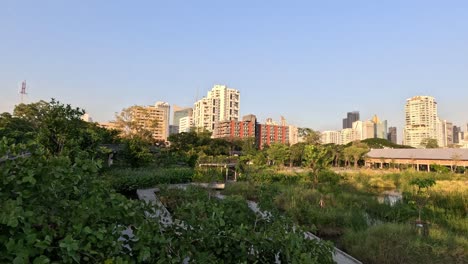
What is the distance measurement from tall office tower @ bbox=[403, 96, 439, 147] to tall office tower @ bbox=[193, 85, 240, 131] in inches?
2182

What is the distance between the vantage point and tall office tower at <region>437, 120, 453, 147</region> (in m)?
94.3

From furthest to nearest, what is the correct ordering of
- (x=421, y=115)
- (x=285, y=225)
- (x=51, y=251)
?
(x=421, y=115) → (x=285, y=225) → (x=51, y=251)

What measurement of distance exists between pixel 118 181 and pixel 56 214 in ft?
34.9

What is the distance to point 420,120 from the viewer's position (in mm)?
88375

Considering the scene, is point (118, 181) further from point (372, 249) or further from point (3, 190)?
point (3, 190)

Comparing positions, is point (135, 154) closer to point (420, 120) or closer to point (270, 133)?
point (270, 133)

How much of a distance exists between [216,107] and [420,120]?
208 feet

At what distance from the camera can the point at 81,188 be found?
182 centimetres

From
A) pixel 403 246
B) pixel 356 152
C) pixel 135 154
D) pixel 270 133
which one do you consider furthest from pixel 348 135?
pixel 403 246

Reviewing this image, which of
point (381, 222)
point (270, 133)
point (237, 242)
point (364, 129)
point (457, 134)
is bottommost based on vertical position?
point (381, 222)

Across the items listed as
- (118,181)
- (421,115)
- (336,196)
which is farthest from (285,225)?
(421,115)

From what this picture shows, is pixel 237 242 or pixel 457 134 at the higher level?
pixel 457 134

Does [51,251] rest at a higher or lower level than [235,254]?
higher

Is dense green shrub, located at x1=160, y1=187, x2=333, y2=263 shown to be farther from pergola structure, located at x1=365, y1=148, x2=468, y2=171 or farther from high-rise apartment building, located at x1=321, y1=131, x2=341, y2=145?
high-rise apartment building, located at x1=321, y1=131, x2=341, y2=145
